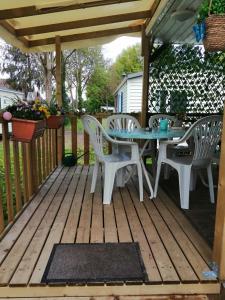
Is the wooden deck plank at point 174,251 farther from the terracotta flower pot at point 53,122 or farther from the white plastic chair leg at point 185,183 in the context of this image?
the terracotta flower pot at point 53,122

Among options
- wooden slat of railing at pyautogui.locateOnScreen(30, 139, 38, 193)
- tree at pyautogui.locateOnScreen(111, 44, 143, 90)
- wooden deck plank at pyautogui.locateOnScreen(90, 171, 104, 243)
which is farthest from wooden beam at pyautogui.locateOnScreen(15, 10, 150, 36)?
tree at pyautogui.locateOnScreen(111, 44, 143, 90)

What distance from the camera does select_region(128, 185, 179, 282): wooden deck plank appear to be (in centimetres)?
179

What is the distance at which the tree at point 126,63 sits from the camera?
2414cm

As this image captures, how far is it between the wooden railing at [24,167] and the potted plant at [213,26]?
5.28 ft

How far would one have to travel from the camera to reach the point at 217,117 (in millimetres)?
2939

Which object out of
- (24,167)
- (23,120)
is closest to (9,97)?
(24,167)

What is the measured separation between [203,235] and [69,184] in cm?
212

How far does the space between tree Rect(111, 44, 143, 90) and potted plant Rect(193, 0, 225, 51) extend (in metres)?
22.5

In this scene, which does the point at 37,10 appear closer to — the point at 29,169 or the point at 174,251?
the point at 29,169

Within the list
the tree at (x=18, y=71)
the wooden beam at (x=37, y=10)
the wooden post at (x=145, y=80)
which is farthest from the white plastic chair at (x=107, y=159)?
the tree at (x=18, y=71)

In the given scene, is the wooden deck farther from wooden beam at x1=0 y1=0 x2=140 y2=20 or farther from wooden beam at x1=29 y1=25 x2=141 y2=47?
wooden beam at x1=29 y1=25 x2=141 y2=47

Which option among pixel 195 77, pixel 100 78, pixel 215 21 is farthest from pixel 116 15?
pixel 100 78

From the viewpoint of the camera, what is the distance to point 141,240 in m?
2.26

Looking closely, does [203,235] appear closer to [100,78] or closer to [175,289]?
[175,289]
